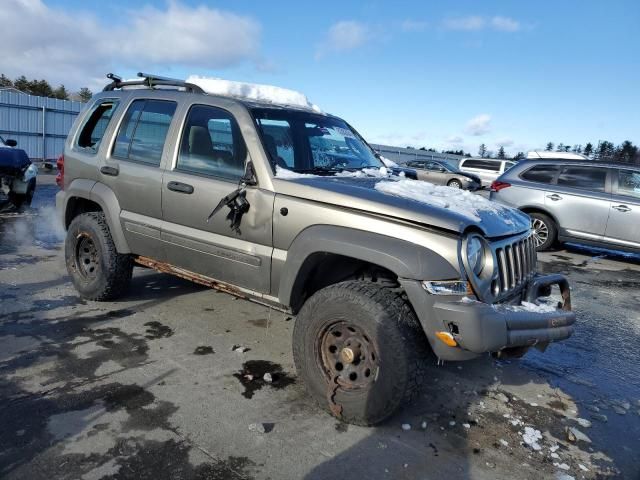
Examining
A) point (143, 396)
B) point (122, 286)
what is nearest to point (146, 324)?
point (122, 286)

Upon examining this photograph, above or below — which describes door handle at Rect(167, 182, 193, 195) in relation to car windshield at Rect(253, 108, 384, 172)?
below

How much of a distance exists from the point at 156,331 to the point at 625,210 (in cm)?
791

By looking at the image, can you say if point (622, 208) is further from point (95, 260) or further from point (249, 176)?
point (95, 260)

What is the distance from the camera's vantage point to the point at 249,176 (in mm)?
3533

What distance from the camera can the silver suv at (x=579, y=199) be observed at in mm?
8547

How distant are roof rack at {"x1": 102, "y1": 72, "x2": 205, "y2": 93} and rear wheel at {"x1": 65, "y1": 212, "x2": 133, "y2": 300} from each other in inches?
51.9

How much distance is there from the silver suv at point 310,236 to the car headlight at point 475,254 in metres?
0.01

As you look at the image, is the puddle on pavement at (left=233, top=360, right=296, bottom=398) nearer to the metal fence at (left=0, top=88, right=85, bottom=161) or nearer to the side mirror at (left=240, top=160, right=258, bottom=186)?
the side mirror at (left=240, top=160, right=258, bottom=186)

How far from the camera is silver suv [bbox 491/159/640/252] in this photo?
8.55 m

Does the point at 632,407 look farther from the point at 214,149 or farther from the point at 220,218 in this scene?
the point at 214,149

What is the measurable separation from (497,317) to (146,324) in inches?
121

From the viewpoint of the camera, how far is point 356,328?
119 inches

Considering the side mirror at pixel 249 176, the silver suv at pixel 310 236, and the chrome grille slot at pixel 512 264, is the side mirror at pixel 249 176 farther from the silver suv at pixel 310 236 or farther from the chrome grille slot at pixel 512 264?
the chrome grille slot at pixel 512 264

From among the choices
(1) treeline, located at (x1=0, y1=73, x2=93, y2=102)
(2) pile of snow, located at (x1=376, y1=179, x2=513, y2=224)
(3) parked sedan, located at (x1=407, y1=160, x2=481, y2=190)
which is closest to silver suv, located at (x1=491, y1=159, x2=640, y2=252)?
(2) pile of snow, located at (x1=376, y1=179, x2=513, y2=224)
